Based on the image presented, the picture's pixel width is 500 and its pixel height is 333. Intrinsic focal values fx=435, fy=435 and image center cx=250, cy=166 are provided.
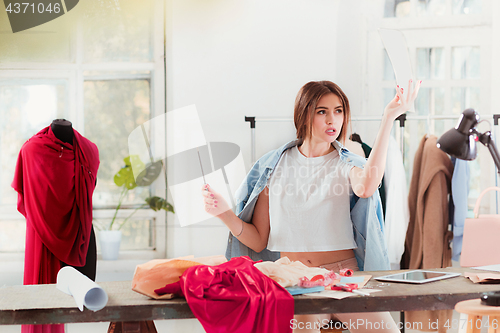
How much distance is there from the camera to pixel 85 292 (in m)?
1.17

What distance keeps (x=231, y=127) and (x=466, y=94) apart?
175 centimetres

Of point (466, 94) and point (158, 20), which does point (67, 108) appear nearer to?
point (158, 20)

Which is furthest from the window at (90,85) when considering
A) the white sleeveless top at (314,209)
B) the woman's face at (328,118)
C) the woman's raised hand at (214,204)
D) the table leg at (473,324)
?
the table leg at (473,324)

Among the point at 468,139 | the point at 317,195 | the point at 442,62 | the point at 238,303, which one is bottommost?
the point at 238,303

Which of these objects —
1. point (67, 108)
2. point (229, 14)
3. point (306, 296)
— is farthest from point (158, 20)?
point (306, 296)

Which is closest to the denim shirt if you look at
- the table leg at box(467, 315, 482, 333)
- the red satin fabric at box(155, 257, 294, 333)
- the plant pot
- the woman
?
the woman

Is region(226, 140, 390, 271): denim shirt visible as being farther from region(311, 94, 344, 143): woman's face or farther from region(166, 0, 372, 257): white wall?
region(166, 0, 372, 257): white wall

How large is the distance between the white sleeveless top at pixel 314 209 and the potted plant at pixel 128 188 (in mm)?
1625

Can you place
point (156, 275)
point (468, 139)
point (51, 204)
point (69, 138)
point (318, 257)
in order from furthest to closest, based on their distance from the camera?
point (69, 138) → point (51, 204) → point (318, 257) → point (156, 275) → point (468, 139)

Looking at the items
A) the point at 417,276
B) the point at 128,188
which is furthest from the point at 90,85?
the point at 417,276

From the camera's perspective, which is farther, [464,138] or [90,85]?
[90,85]

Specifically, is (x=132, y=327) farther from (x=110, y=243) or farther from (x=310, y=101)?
(x=110, y=243)

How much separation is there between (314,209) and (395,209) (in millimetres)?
992

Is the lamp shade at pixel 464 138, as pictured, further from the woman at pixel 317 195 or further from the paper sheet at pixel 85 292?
the paper sheet at pixel 85 292
